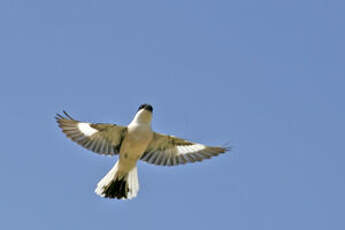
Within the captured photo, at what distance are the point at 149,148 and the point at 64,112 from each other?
6.56 feet

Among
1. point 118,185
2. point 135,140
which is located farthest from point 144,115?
point 118,185

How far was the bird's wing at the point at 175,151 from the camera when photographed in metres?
15.9

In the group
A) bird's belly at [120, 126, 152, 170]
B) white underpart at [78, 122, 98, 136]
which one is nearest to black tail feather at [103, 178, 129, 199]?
bird's belly at [120, 126, 152, 170]

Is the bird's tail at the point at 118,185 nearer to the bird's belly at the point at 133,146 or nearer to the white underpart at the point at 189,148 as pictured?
the bird's belly at the point at 133,146

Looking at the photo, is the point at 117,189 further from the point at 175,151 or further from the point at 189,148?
the point at 189,148

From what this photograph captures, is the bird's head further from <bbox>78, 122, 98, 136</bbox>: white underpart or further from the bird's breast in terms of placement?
<bbox>78, 122, 98, 136</bbox>: white underpart

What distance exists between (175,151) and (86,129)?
79.4 inches

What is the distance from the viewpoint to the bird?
15.5 m

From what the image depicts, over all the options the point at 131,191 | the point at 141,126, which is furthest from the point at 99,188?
the point at 141,126

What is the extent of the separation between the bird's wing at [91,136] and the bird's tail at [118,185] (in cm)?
43

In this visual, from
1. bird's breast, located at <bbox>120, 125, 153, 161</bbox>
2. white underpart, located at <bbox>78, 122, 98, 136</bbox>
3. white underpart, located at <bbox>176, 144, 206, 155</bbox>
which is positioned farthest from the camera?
white underpart, located at <bbox>176, 144, 206, 155</bbox>

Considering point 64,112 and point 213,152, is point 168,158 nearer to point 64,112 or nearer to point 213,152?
point 213,152

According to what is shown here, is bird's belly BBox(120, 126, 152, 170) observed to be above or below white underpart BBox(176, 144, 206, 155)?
below

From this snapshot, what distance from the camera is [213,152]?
15883 mm
